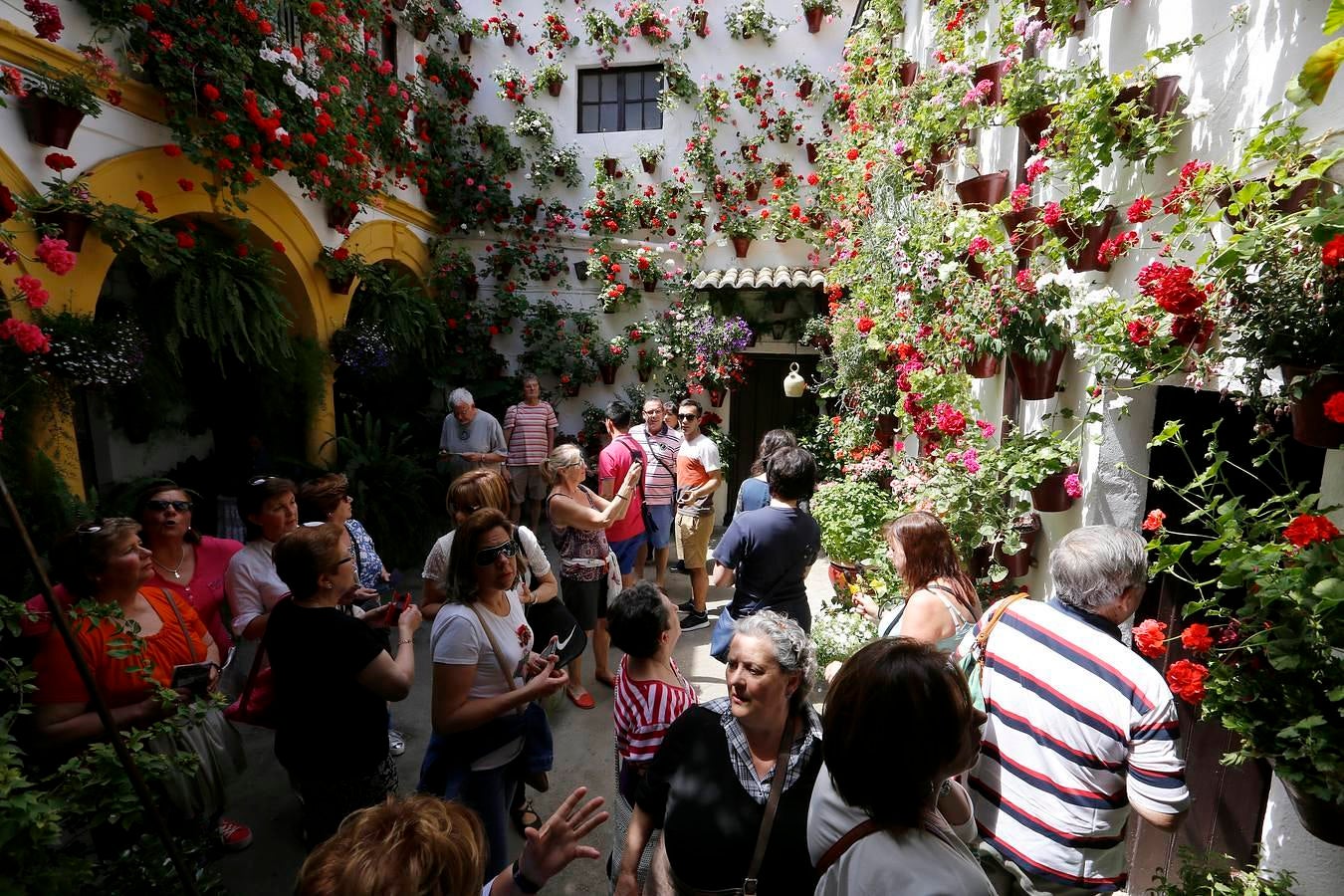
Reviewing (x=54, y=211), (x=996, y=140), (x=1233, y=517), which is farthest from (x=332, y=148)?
(x=1233, y=517)

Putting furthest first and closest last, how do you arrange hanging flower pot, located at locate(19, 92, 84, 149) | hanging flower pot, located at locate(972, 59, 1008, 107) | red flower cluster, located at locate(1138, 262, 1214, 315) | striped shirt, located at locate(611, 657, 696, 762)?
hanging flower pot, located at locate(19, 92, 84, 149), hanging flower pot, located at locate(972, 59, 1008, 107), striped shirt, located at locate(611, 657, 696, 762), red flower cluster, located at locate(1138, 262, 1214, 315)

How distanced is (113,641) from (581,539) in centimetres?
232

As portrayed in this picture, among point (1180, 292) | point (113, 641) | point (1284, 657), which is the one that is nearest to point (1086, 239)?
point (1180, 292)

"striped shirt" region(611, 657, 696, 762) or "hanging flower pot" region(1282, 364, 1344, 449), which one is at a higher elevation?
"hanging flower pot" region(1282, 364, 1344, 449)

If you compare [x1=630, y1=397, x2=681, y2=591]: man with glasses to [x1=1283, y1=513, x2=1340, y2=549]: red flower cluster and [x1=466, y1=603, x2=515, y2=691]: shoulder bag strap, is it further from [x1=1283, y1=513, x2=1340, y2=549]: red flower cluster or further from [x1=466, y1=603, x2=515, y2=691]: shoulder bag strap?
[x1=1283, y1=513, x2=1340, y2=549]: red flower cluster

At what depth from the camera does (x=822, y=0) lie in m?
7.49

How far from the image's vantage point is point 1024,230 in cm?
288

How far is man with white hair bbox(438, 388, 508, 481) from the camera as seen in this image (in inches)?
255

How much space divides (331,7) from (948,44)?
16.4 ft

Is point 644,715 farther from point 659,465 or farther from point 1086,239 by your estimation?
point 659,465

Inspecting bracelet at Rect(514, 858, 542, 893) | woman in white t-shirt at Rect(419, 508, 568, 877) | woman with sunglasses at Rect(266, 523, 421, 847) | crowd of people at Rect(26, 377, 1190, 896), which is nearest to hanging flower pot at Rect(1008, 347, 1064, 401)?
crowd of people at Rect(26, 377, 1190, 896)

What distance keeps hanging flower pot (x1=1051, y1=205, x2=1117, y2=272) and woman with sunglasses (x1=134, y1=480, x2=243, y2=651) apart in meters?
3.95

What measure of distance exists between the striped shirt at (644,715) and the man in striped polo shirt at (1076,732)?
0.95 meters

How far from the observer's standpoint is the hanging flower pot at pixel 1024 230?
2820mm
